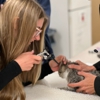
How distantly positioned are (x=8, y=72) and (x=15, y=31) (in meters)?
0.15

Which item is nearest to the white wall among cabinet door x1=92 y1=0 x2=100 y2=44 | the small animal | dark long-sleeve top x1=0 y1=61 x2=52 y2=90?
cabinet door x1=92 y1=0 x2=100 y2=44

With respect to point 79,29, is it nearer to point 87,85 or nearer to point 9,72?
point 87,85

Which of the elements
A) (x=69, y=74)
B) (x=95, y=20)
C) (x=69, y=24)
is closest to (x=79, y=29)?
(x=69, y=24)

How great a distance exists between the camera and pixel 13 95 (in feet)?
2.35

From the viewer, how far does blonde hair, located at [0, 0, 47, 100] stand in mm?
696

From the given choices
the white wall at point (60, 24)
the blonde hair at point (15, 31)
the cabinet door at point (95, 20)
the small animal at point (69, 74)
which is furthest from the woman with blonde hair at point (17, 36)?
the cabinet door at point (95, 20)

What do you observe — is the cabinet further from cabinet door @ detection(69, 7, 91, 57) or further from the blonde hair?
the blonde hair

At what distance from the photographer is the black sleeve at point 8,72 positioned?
65 centimetres

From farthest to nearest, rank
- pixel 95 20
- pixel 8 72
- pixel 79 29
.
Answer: pixel 95 20
pixel 79 29
pixel 8 72

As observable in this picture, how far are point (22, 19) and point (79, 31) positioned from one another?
1592mm

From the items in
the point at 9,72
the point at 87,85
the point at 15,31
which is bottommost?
the point at 87,85

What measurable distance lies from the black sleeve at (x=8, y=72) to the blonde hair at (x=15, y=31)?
0.06 m

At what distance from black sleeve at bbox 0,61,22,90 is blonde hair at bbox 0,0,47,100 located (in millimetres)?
57

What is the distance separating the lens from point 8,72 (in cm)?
65
